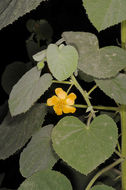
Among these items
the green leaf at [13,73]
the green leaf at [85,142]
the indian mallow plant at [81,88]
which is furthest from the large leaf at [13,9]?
the green leaf at [13,73]

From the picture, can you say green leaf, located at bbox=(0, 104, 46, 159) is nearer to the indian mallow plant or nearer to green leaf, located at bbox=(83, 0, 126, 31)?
the indian mallow plant

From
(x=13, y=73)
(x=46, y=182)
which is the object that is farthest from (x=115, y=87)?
(x=13, y=73)

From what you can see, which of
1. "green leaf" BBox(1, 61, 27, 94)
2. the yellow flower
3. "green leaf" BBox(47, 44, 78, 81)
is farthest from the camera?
"green leaf" BBox(1, 61, 27, 94)

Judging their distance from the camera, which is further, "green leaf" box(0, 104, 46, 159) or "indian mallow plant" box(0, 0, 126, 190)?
"green leaf" box(0, 104, 46, 159)

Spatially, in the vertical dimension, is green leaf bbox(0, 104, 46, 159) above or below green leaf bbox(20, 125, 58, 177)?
above

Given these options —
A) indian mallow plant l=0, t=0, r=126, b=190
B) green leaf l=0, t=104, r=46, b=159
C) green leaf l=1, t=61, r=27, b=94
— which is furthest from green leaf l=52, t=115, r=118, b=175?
green leaf l=1, t=61, r=27, b=94

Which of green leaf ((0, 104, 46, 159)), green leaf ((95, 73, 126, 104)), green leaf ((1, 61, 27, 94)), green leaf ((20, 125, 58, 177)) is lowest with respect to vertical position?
green leaf ((1, 61, 27, 94))

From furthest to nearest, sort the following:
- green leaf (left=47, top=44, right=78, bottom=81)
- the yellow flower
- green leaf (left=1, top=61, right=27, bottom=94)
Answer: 1. green leaf (left=1, top=61, right=27, bottom=94)
2. the yellow flower
3. green leaf (left=47, top=44, right=78, bottom=81)
